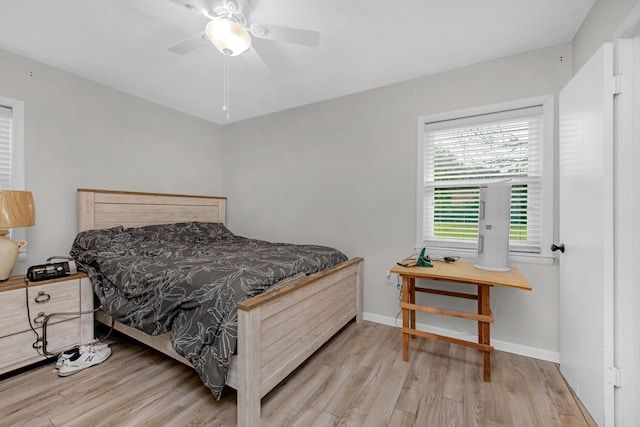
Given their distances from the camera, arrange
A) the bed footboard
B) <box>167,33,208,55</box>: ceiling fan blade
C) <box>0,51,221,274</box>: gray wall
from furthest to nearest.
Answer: <box>0,51,221,274</box>: gray wall → <box>167,33,208,55</box>: ceiling fan blade → the bed footboard

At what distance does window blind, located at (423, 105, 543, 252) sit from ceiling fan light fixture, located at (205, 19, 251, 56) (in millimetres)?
1836

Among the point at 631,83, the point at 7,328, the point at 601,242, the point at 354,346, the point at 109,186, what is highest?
the point at 631,83

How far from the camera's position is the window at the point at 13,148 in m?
2.24

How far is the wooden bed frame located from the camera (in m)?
1.41

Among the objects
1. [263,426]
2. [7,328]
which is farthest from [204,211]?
[263,426]

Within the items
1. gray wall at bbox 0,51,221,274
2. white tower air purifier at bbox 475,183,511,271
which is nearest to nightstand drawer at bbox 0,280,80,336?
gray wall at bbox 0,51,221,274

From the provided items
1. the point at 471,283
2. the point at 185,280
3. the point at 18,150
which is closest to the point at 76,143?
the point at 18,150

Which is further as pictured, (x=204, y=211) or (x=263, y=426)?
(x=204, y=211)

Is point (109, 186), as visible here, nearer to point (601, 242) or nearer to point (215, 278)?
point (215, 278)

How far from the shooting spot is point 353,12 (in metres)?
1.76

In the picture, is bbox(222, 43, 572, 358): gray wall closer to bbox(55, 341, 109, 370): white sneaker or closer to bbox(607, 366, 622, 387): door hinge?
bbox(607, 366, 622, 387): door hinge

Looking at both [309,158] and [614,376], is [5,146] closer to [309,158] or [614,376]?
[309,158]

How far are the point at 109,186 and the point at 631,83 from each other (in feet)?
13.4

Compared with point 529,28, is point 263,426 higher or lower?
lower
